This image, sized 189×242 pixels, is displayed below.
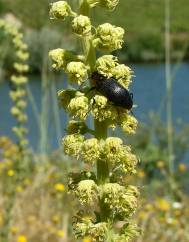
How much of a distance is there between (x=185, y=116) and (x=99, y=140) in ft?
44.9

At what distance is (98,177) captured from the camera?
83.9 inches

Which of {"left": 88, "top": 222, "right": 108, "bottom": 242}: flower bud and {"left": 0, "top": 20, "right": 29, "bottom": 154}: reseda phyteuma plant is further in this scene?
{"left": 0, "top": 20, "right": 29, "bottom": 154}: reseda phyteuma plant

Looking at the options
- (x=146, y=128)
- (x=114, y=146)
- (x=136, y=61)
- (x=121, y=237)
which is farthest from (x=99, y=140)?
(x=136, y=61)

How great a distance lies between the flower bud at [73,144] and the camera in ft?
6.90

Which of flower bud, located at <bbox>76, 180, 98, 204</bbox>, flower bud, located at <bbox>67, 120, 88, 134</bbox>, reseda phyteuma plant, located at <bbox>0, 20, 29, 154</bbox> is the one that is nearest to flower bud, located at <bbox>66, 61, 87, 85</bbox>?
flower bud, located at <bbox>67, 120, 88, 134</bbox>

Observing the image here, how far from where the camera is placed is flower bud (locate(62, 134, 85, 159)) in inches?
82.8

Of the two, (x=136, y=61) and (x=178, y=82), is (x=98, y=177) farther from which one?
(x=136, y=61)

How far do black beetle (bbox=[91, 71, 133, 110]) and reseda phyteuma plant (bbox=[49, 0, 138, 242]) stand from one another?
18 mm

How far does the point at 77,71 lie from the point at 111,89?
0.13 meters

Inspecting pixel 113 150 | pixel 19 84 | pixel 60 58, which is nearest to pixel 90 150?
pixel 113 150

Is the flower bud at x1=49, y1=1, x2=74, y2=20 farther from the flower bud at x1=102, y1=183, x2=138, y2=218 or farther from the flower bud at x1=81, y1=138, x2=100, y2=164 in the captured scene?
the flower bud at x1=102, y1=183, x2=138, y2=218

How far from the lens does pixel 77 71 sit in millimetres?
2037

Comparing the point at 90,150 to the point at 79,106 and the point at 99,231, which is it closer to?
the point at 79,106

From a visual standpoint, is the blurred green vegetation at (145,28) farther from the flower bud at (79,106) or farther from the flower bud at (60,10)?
the flower bud at (79,106)
